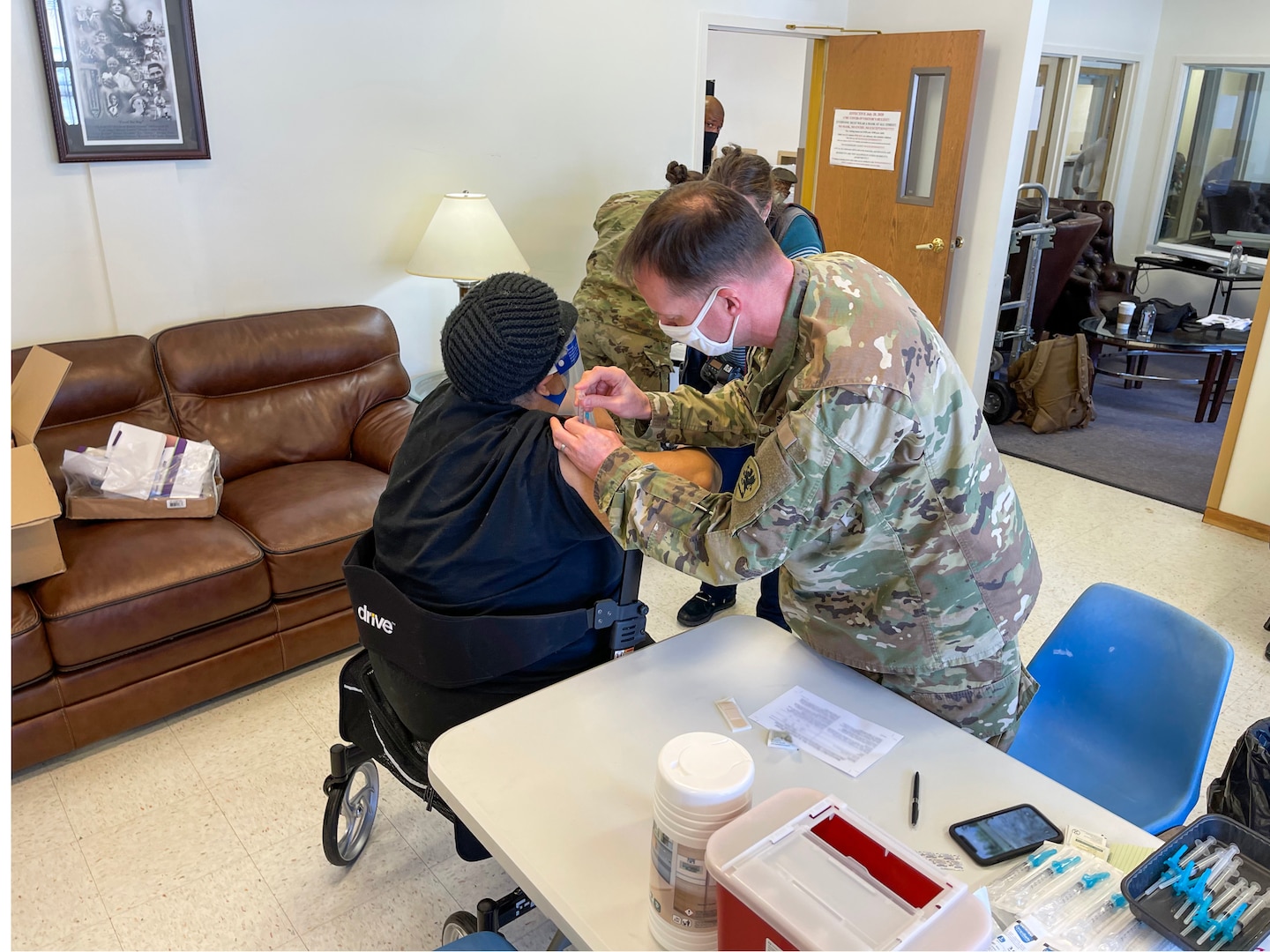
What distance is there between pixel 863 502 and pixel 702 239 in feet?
1.48

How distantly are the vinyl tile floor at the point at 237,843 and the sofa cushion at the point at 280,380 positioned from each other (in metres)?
0.78

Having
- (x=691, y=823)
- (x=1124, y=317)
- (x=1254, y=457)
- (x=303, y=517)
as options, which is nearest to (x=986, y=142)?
(x=1124, y=317)

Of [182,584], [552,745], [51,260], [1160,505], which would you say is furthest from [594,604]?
[1160,505]

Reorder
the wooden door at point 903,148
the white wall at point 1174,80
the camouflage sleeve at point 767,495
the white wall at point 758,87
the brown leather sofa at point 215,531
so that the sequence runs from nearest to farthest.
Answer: the camouflage sleeve at point 767,495, the brown leather sofa at point 215,531, the wooden door at point 903,148, the white wall at point 1174,80, the white wall at point 758,87

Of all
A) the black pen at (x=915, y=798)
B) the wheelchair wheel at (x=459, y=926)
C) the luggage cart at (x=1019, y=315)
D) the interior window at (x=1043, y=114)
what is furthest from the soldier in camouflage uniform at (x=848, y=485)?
the interior window at (x=1043, y=114)

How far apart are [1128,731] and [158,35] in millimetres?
3343

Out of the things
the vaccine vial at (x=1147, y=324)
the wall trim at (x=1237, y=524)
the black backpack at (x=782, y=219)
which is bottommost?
the wall trim at (x=1237, y=524)

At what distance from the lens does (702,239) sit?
1.35 meters

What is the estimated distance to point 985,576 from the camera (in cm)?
144

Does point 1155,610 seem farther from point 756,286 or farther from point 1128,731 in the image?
point 756,286

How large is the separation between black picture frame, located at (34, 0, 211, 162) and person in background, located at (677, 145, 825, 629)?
1768mm

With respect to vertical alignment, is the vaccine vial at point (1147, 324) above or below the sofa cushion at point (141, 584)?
above

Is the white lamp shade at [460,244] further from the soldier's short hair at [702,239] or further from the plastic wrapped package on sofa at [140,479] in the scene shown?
the soldier's short hair at [702,239]

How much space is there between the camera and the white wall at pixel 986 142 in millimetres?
4273
